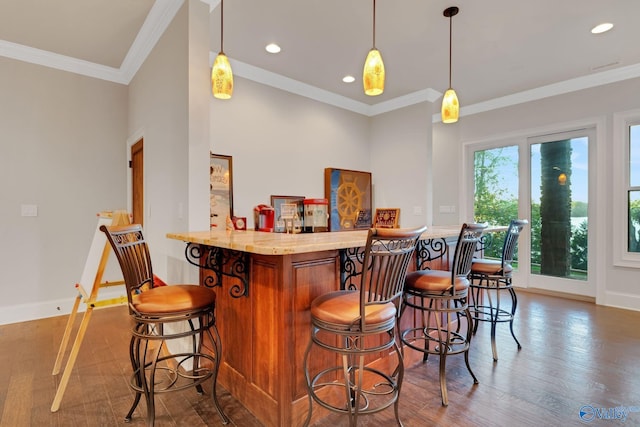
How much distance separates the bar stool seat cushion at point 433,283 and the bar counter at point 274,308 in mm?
397

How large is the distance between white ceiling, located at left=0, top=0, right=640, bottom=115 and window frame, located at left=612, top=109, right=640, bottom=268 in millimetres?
567

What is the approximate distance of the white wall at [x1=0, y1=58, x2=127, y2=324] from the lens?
334 centimetres

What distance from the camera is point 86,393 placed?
2070 millimetres

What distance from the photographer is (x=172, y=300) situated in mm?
1669

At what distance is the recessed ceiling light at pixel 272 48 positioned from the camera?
3.23 metres

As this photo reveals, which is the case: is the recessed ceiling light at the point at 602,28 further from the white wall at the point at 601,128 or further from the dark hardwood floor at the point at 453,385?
the dark hardwood floor at the point at 453,385

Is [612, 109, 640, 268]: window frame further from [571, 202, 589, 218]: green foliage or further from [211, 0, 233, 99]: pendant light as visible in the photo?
[211, 0, 233, 99]: pendant light

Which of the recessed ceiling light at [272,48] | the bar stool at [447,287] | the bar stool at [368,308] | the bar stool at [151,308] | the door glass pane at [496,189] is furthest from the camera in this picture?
the door glass pane at [496,189]

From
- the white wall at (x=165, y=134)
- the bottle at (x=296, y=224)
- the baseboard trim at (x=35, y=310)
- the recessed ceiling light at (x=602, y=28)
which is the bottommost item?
the baseboard trim at (x=35, y=310)

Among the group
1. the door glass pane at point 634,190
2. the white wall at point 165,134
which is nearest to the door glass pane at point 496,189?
the door glass pane at point 634,190

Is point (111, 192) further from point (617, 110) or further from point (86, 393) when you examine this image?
point (617, 110)

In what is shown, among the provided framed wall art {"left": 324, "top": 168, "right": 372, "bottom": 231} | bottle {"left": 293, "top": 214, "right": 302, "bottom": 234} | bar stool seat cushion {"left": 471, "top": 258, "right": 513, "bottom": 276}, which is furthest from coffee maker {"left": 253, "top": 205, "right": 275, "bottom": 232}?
bar stool seat cushion {"left": 471, "top": 258, "right": 513, "bottom": 276}

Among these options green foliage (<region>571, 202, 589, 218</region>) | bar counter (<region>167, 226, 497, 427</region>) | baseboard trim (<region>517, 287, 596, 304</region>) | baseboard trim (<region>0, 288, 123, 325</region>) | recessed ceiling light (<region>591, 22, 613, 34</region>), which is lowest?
baseboard trim (<region>517, 287, 596, 304</region>)

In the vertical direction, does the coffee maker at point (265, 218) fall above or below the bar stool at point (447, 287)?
above
